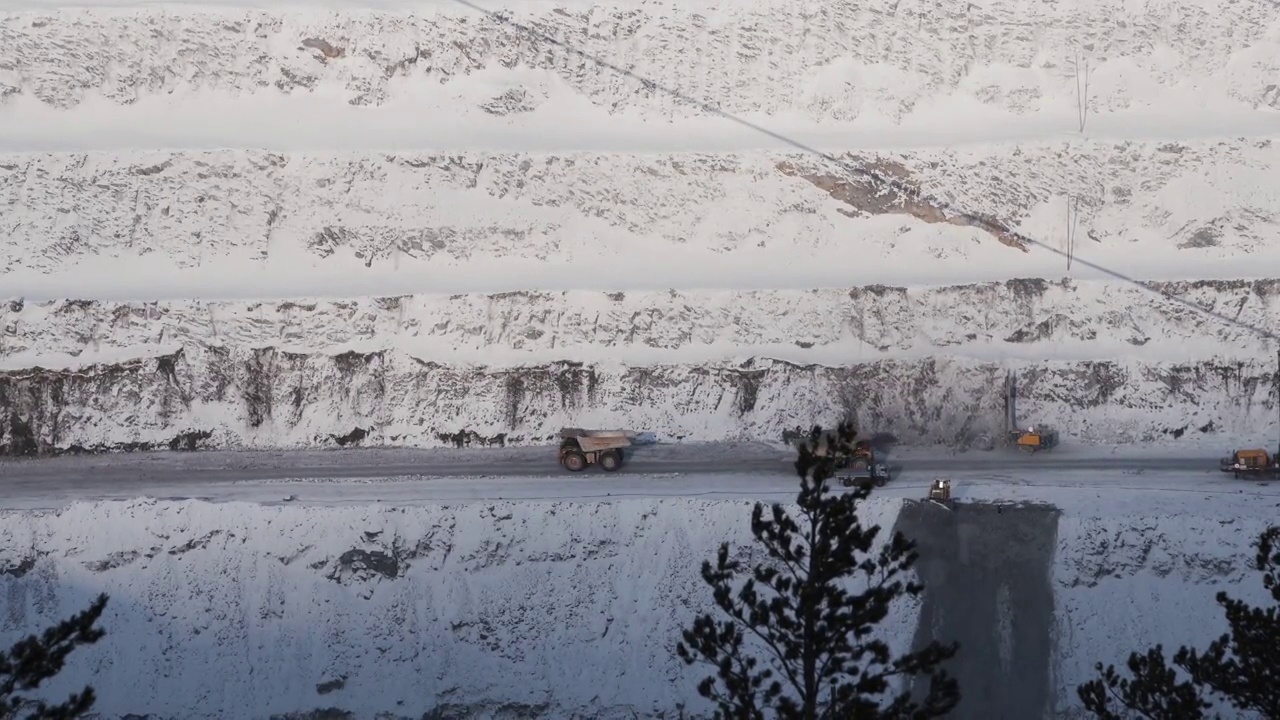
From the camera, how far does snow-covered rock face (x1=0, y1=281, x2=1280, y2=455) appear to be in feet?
104

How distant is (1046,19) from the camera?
40.7 m

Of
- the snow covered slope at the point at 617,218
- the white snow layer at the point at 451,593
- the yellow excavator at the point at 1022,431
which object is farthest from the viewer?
the snow covered slope at the point at 617,218

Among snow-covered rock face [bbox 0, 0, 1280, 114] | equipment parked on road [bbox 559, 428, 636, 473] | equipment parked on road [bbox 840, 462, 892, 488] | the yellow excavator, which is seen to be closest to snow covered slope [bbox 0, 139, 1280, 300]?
snow-covered rock face [bbox 0, 0, 1280, 114]

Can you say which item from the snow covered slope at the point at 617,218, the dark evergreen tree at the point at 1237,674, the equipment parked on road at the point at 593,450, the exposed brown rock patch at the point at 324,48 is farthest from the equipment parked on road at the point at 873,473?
the exposed brown rock patch at the point at 324,48

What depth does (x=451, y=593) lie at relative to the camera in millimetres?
27141

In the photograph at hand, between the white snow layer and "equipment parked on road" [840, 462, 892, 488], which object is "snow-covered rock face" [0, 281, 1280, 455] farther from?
the white snow layer

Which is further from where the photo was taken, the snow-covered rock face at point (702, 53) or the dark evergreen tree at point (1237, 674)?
the snow-covered rock face at point (702, 53)

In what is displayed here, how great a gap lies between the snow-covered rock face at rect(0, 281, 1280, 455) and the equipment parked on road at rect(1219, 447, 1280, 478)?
2.16 m

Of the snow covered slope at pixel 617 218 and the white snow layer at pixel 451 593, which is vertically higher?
the snow covered slope at pixel 617 218

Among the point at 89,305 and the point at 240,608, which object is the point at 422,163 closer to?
the point at 89,305

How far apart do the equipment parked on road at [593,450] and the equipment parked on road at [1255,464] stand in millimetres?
15402

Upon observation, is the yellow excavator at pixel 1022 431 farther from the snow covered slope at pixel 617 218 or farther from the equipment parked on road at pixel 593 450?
the equipment parked on road at pixel 593 450

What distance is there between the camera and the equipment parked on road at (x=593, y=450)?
98.4 ft

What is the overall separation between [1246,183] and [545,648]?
1051 inches
